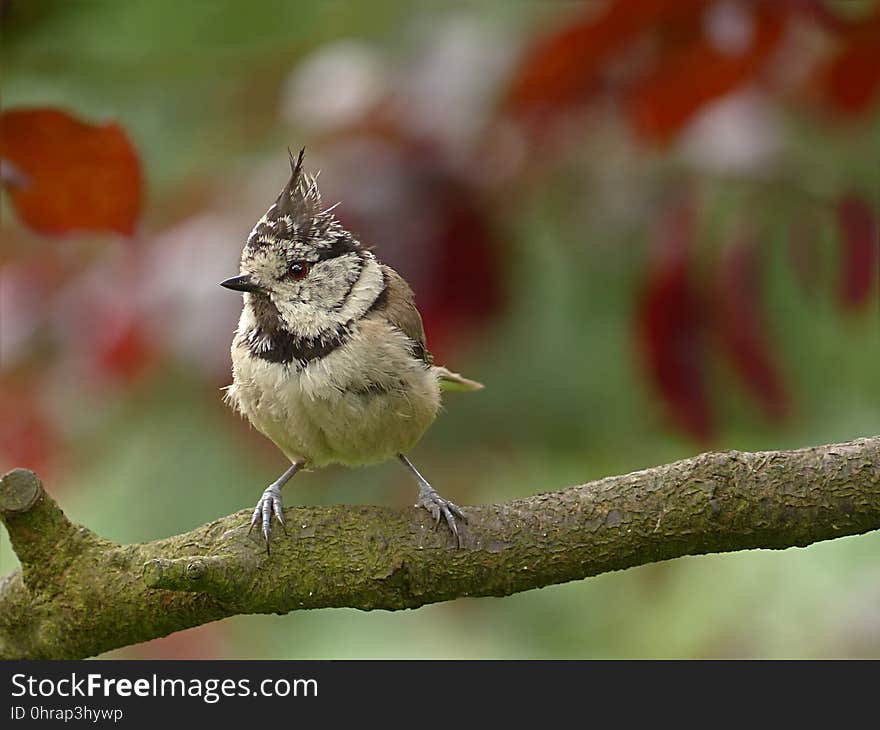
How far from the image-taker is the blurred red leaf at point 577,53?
212 cm

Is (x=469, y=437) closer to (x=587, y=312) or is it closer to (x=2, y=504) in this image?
(x=587, y=312)

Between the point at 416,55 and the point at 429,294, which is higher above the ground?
the point at 416,55

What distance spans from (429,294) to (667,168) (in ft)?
2.00

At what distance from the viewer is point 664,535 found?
6.30ft

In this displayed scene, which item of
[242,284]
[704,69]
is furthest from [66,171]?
[704,69]

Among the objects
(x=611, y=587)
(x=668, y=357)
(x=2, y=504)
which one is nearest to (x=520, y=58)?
(x=668, y=357)

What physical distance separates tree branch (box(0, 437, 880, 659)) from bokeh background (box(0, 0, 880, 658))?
44 cm

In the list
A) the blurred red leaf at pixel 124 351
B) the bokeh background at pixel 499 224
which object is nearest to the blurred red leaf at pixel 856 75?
the bokeh background at pixel 499 224

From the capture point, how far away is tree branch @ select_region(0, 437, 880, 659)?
6.15ft

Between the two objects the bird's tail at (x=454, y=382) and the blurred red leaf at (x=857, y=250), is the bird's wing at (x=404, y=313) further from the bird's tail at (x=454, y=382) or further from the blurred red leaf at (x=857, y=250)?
the blurred red leaf at (x=857, y=250)

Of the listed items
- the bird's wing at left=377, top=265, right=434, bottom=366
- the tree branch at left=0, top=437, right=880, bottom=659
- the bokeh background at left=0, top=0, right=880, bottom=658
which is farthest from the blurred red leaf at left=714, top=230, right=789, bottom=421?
the bird's wing at left=377, top=265, right=434, bottom=366

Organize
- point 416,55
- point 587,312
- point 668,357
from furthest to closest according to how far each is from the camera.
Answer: point 587,312 → point 416,55 → point 668,357

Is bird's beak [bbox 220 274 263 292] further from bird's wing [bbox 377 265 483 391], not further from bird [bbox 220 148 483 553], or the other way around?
bird's wing [bbox 377 265 483 391]

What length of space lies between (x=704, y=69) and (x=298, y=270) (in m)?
0.92
